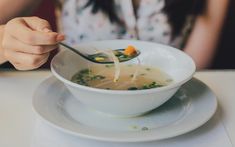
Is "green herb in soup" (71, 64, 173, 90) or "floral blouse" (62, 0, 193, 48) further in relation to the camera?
"floral blouse" (62, 0, 193, 48)

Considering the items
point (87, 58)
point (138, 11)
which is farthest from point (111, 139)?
point (138, 11)

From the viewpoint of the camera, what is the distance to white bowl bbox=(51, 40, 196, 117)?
2.35ft

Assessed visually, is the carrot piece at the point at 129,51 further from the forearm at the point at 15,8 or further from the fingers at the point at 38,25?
the forearm at the point at 15,8

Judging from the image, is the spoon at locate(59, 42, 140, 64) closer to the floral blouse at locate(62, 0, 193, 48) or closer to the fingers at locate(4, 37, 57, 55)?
the fingers at locate(4, 37, 57, 55)

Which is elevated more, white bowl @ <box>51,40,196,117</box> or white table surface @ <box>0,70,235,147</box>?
white bowl @ <box>51,40,196,117</box>

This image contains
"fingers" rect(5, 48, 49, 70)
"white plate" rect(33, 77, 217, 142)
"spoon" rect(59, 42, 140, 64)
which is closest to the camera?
"white plate" rect(33, 77, 217, 142)

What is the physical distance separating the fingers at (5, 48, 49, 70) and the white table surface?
9cm

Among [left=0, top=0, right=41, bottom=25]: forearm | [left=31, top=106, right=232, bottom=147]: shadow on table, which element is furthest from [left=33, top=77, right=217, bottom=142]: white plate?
[left=0, top=0, right=41, bottom=25]: forearm

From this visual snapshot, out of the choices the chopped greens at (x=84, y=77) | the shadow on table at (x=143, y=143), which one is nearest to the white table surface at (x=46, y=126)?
the shadow on table at (x=143, y=143)

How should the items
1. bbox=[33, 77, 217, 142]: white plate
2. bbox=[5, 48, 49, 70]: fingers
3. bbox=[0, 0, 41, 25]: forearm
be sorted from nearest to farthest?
bbox=[33, 77, 217, 142]: white plate < bbox=[5, 48, 49, 70]: fingers < bbox=[0, 0, 41, 25]: forearm

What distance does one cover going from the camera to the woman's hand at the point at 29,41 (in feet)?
2.51

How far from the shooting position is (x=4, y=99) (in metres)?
0.89

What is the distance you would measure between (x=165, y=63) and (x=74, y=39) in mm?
477

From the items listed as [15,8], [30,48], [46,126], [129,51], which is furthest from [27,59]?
[15,8]
